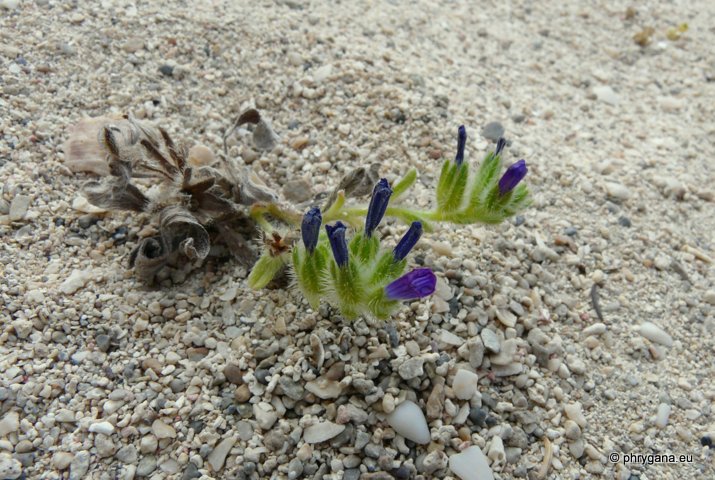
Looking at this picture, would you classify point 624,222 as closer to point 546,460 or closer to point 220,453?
point 546,460

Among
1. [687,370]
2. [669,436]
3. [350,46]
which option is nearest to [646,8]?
[350,46]

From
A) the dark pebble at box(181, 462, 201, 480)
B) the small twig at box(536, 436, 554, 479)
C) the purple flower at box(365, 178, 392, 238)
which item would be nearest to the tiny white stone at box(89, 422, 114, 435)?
the dark pebble at box(181, 462, 201, 480)

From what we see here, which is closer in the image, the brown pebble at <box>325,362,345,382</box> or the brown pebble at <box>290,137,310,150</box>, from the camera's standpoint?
the brown pebble at <box>325,362,345,382</box>

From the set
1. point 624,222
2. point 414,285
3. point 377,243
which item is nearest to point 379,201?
point 377,243

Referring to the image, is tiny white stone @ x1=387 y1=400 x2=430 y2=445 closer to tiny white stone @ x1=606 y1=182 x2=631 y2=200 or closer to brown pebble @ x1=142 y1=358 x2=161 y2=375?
brown pebble @ x1=142 y1=358 x2=161 y2=375

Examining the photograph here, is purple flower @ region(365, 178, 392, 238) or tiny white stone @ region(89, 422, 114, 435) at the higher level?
purple flower @ region(365, 178, 392, 238)

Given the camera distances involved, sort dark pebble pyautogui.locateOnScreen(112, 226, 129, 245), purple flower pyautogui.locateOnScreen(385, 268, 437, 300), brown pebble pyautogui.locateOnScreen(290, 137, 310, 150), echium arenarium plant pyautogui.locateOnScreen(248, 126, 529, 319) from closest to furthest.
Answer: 1. purple flower pyautogui.locateOnScreen(385, 268, 437, 300)
2. echium arenarium plant pyautogui.locateOnScreen(248, 126, 529, 319)
3. dark pebble pyautogui.locateOnScreen(112, 226, 129, 245)
4. brown pebble pyautogui.locateOnScreen(290, 137, 310, 150)

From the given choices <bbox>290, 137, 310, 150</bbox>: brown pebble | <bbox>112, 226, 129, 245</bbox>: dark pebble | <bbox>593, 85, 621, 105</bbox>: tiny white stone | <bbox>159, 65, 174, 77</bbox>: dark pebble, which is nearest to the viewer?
<bbox>112, 226, 129, 245</bbox>: dark pebble

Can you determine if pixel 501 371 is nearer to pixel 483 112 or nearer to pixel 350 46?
pixel 483 112

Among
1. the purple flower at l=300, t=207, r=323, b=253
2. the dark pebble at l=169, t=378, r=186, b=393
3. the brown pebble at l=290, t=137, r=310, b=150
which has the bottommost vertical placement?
the dark pebble at l=169, t=378, r=186, b=393
